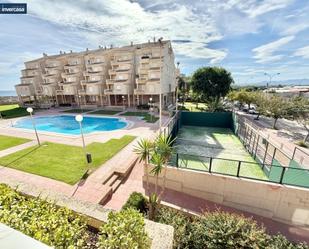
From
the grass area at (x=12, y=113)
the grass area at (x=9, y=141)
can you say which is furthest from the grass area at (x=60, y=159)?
the grass area at (x=12, y=113)

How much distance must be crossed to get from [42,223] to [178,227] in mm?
4470

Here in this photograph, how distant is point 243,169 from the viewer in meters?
8.70

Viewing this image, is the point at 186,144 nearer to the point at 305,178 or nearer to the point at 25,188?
the point at 305,178

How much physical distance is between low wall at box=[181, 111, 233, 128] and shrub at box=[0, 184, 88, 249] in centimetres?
2060

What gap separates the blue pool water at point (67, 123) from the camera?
21.9 meters

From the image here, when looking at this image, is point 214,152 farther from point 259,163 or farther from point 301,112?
point 301,112

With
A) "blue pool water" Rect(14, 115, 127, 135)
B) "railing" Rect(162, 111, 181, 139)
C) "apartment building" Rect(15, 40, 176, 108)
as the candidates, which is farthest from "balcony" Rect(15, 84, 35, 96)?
"railing" Rect(162, 111, 181, 139)

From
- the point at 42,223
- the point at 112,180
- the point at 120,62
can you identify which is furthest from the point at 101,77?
the point at 42,223

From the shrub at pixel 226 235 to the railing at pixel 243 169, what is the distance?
312 cm

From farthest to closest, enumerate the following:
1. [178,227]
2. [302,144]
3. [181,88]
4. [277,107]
Answer: [181,88]
[277,107]
[302,144]
[178,227]

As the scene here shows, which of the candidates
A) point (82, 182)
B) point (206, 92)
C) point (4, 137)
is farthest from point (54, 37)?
point (206, 92)

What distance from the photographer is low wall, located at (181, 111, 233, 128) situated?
875 inches

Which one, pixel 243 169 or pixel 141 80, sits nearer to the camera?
pixel 243 169

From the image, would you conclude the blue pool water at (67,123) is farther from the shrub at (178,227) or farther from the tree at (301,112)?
the tree at (301,112)
